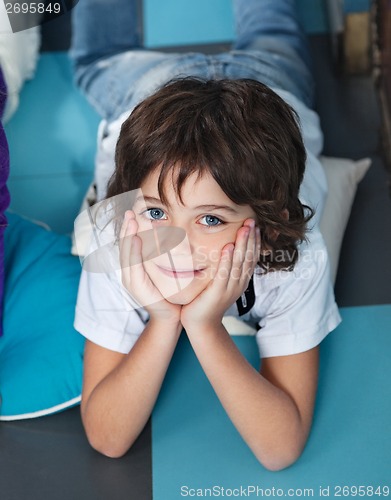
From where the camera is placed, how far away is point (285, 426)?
3.45 ft

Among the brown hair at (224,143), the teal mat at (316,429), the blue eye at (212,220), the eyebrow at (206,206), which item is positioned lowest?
the teal mat at (316,429)

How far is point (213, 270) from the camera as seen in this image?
99 centimetres

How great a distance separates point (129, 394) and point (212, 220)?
0.27 metres

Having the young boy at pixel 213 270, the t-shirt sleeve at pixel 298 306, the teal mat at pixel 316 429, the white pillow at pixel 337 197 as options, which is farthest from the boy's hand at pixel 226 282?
the white pillow at pixel 337 197

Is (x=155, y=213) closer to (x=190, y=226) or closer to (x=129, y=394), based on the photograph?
(x=190, y=226)

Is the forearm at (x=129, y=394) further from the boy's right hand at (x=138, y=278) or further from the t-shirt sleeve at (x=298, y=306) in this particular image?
the t-shirt sleeve at (x=298, y=306)

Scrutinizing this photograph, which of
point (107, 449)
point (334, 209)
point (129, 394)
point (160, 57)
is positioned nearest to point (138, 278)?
point (129, 394)

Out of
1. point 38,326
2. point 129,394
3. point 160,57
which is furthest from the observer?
point 160,57

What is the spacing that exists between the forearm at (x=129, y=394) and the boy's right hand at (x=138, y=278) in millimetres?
20

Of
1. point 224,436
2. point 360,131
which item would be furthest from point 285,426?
point 360,131

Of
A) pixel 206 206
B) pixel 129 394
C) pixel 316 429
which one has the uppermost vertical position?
pixel 206 206

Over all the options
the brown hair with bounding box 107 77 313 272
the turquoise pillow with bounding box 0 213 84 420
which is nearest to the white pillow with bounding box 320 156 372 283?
the brown hair with bounding box 107 77 313 272

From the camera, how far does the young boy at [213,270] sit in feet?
3.13

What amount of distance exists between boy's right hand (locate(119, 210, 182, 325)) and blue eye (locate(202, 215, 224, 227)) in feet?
0.30
